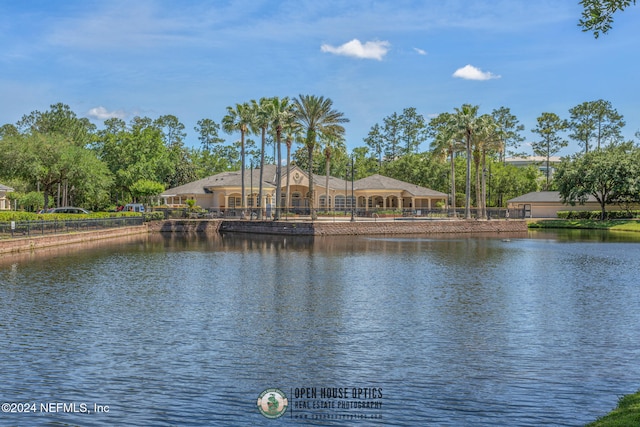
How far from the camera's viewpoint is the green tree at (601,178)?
73312mm

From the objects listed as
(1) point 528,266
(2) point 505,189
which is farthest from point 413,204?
(1) point 528,266

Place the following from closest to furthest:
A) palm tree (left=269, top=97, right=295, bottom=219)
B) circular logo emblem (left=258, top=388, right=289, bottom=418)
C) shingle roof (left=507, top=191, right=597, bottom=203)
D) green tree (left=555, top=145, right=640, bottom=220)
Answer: circular logo emblem (left=258, top=388, right=289, bottom=418)
palm tree (left=269, top=97, right=295, bottom=219)
green tree (left=555, top=145, right=640, bottom=220)
shingle roof (left=507, top=191, right=597, bottom=203)

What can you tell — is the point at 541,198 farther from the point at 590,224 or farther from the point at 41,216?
the point at 41,216

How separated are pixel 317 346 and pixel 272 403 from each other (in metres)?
3.80

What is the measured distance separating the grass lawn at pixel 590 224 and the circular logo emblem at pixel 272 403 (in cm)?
6813

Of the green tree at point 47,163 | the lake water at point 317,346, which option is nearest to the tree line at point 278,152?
the green tree at point 47,163

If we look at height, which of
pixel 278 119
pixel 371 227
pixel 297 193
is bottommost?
pixel 371 227

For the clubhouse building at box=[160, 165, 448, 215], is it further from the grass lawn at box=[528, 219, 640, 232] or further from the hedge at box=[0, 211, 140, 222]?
the hedge at box=[0, 211, 140, 222]

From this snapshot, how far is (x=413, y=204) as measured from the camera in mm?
85375

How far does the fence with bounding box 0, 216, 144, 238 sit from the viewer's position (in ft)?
121

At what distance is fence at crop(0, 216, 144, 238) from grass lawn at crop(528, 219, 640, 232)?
175ft

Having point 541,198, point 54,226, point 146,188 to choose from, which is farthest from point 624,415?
point 541,198

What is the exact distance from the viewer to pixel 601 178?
244ft

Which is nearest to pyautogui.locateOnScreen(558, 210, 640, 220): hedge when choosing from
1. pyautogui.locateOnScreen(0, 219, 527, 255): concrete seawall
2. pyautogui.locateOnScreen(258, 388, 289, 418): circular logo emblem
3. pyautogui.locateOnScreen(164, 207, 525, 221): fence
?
pyautogui.locateOnScreen(164, 207, 525, 221): fence
